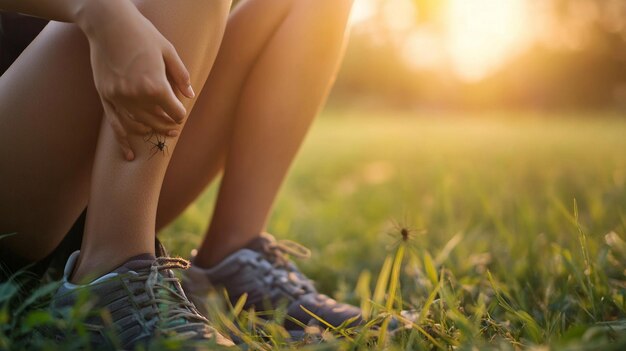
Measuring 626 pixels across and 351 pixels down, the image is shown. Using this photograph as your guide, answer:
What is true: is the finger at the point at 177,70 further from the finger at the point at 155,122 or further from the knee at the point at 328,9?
the knee at the point at 328,9

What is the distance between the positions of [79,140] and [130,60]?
0.79ft

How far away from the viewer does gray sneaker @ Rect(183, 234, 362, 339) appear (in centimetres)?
114

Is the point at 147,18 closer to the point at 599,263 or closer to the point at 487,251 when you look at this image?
the point at 599,263

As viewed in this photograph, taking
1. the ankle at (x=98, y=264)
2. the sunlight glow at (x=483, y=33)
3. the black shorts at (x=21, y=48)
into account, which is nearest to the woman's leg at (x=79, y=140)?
the ankle at (x=98, y=264)

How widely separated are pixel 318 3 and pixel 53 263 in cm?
72

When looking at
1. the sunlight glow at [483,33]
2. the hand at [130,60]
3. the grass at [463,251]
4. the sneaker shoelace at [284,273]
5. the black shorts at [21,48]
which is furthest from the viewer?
the sunlight glow at [483,33]

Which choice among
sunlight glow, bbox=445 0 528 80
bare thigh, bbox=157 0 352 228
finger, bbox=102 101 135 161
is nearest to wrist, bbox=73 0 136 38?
finger, bbox=102 101 135 161

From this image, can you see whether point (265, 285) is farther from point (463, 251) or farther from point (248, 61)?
point (463, 251)

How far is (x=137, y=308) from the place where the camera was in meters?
0.85

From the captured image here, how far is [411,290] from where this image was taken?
1434 millimetres

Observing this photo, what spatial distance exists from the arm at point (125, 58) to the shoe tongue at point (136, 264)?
0.60 ft

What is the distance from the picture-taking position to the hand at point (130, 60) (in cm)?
78

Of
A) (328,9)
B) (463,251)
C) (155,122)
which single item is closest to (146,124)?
(155,122)

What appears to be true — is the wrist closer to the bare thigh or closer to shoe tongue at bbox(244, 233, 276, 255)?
the bare thigh
